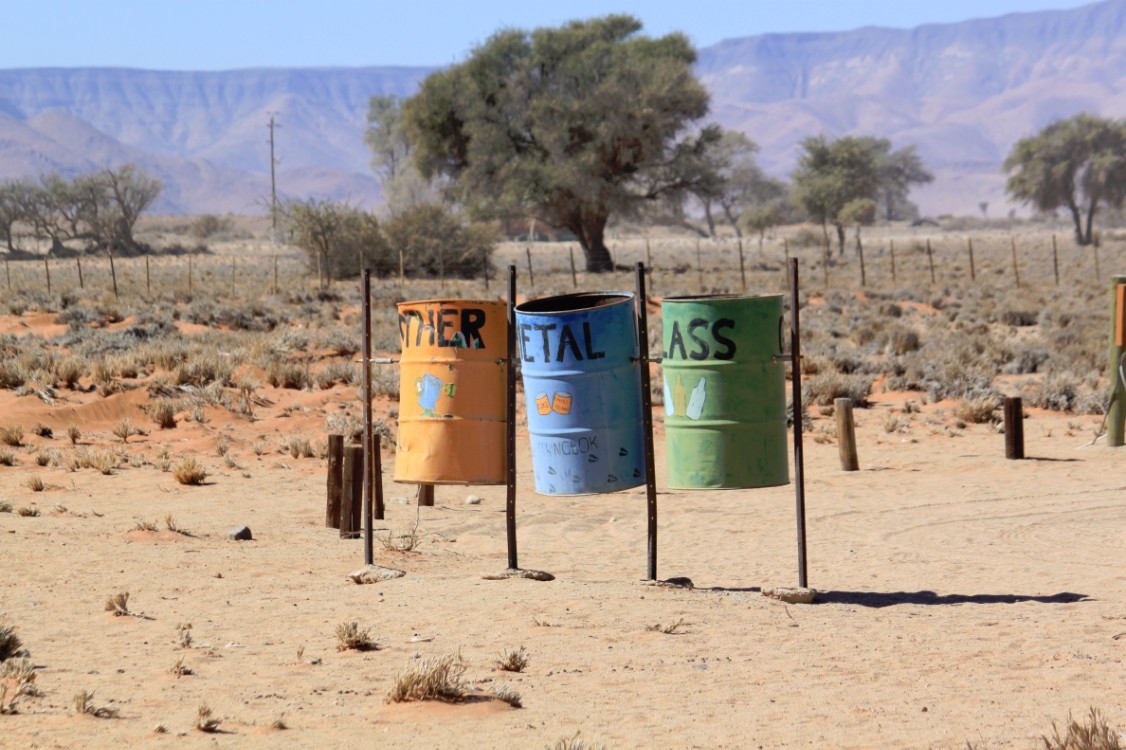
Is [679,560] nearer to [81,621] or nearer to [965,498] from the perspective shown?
[965,498]

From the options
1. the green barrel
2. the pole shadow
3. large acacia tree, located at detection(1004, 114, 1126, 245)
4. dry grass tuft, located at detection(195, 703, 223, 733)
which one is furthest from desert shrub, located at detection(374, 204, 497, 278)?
dry grass tuft, located at detection(195, 703, 223, 733)

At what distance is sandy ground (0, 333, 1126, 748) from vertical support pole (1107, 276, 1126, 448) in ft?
2.55

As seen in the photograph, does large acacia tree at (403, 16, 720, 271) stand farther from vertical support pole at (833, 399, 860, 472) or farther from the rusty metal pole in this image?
the rusty metal pole

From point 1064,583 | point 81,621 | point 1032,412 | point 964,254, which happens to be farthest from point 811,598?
point 964,254

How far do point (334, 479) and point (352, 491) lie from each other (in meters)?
0.57

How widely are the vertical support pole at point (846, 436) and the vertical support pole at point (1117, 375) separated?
318cm

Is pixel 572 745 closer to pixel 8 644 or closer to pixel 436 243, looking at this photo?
pixel 8 644

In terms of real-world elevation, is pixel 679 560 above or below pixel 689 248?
below

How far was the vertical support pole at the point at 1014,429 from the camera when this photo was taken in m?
15.5

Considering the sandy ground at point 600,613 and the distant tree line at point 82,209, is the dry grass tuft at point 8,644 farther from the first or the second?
the distant tree line at point 82,209

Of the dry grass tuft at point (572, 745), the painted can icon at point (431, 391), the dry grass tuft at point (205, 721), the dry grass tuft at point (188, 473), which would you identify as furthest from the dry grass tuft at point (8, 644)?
the dry grass tuft at point (188, 473)

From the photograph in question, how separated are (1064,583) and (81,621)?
676cm

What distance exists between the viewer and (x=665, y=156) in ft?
155

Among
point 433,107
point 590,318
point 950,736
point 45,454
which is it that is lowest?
point 950,736
